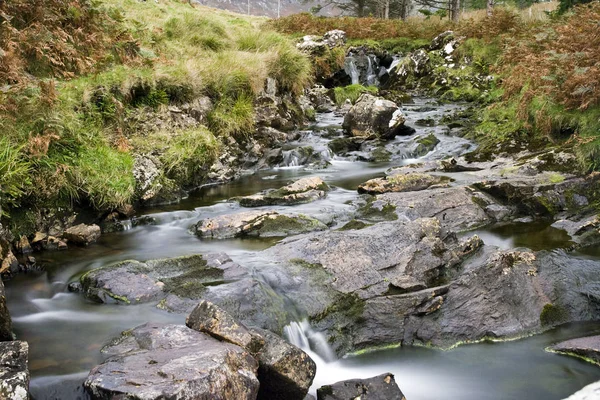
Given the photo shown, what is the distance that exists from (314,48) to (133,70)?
41.0 feet

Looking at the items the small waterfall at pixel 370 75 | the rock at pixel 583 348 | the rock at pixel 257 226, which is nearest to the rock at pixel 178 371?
the rock at pixel 583 348

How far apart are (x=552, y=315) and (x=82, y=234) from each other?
19.5ft

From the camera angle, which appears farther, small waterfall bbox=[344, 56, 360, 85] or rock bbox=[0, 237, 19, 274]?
small waterfall bbox=[344, 56, 360, 85]

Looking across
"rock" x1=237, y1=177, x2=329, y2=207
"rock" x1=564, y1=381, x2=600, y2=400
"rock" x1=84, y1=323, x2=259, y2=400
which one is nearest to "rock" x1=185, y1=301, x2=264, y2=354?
"rock" x1=84, y1=323, x2=259, y2=400

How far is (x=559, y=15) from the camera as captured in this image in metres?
16.3

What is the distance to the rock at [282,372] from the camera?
3674 mm

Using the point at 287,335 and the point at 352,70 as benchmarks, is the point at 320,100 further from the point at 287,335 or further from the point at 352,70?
the point at 287,335

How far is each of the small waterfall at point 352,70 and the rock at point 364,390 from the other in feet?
63.4

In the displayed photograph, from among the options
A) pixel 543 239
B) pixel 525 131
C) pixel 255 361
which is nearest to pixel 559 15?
pixel 525 131

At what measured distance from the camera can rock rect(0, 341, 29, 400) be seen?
3039 mm

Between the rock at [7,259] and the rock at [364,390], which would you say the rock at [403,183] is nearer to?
the rock at [364,390]

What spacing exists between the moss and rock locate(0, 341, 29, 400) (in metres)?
4.71

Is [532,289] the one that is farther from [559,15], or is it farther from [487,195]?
[559,15]

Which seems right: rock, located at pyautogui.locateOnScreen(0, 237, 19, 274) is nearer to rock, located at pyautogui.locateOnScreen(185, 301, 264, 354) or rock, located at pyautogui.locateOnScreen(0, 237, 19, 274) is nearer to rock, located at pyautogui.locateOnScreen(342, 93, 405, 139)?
rock, located at pyautogui.locateOnScreen(185, 301, 264, 354)
